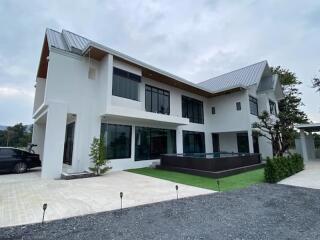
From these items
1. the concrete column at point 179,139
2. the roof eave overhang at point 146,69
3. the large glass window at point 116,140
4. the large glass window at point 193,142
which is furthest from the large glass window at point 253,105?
the large glass window at point 116,140

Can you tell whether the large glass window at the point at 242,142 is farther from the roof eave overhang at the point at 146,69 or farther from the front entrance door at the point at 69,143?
the front entrance door at the point at 69,143

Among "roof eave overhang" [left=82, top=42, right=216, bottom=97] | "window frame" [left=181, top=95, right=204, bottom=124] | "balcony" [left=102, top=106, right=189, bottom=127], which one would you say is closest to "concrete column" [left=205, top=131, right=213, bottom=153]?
"window frame" [left=181, top=95, right=204, bottom=124]

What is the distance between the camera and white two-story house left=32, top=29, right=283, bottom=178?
10305 millimetres

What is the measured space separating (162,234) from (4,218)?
145 inches

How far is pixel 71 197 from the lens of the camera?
5934 millimetres

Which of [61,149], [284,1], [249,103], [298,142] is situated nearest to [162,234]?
[61,149]

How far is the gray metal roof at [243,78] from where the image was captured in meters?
17.4

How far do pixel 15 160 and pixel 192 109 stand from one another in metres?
14.1

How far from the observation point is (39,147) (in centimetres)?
1393

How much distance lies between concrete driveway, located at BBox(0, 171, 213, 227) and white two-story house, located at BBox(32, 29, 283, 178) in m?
2.81

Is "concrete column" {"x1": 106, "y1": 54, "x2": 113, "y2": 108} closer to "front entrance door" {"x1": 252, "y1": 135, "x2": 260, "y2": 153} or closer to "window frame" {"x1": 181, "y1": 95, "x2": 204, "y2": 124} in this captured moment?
"window frame" {"x1": 181, "y1": 95, "x2": 204, "y2": 124}

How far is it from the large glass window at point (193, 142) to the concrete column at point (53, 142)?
1017cm

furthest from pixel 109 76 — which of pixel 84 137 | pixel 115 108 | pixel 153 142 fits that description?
pixel 153 142

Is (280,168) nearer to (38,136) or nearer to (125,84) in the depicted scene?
(125,84)
